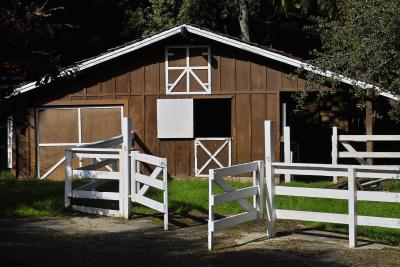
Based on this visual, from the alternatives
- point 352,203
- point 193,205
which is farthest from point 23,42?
point 193,205

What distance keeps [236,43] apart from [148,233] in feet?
25.3

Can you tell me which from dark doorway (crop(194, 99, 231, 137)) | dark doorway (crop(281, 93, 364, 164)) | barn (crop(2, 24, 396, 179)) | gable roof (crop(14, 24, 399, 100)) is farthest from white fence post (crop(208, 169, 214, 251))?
dark doorway (crop(194, 99, 231, 137))

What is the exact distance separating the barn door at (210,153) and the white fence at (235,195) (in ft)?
24.5

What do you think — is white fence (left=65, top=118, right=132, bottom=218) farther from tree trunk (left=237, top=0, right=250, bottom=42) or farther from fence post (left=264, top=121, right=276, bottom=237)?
tree trunk (left=237, top=0, right=250, bottom=42)

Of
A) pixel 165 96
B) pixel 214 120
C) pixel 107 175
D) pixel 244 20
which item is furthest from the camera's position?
pixel 244 20

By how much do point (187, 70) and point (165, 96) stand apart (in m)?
0.90

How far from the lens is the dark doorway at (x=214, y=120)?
2420cm

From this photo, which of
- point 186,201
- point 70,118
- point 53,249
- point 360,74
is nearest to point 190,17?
point 70,118

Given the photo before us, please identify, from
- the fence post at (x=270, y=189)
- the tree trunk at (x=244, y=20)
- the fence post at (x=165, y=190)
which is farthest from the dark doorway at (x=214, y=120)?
the fence post at (x=270, y=189)

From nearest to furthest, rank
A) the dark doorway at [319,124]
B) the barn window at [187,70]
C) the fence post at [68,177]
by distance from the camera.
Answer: the fence post at [68,177]
the barn window at [187,70]
the dark doorway at [319,124]

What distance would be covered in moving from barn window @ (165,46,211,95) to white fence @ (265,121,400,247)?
8.17 metres

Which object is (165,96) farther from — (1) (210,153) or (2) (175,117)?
(1) (210,153)

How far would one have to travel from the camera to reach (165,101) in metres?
18.5

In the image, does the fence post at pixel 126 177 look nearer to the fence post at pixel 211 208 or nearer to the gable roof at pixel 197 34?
the fence post at pixel 211 208
